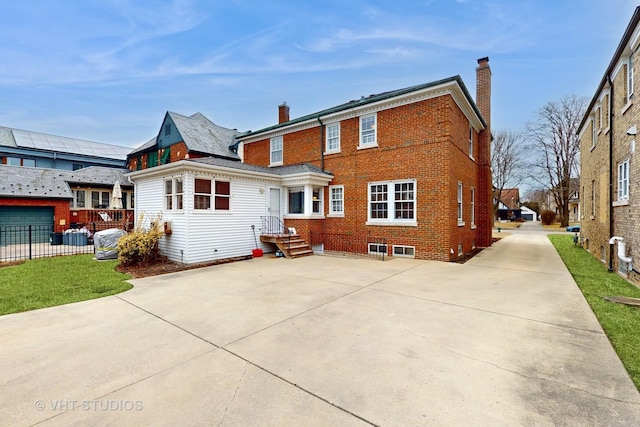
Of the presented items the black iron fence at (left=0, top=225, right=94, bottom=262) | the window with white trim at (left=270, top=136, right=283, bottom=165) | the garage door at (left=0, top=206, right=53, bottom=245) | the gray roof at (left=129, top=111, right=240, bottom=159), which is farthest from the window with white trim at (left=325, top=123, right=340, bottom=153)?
the garage door at (left=0, top=206, right=53, bottom=245)

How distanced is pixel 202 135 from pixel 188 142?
2278 mm

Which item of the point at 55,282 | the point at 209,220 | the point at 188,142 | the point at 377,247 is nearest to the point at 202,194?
the point at 209,220

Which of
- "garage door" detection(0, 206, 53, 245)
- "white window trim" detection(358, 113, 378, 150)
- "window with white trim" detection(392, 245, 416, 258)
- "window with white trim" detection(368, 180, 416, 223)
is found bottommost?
"window with white trim" detection(392, 245, 416, 258)

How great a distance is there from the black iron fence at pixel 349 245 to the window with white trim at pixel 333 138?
4278 mm

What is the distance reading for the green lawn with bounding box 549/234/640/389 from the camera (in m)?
3.45

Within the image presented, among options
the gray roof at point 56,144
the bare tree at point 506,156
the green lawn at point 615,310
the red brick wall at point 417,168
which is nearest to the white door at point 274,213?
the red brick wall at point 417,168

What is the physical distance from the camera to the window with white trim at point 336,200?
43.8 ft

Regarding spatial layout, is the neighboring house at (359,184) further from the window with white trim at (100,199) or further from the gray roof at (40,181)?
the window with white trim at (100,199)

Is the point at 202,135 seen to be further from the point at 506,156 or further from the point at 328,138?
the point at 506,156

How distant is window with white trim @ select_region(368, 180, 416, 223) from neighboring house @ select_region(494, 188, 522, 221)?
56498mm

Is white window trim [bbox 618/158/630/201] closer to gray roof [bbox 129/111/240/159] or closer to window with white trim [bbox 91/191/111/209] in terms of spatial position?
gray roof [bbox 129/111/240/159]

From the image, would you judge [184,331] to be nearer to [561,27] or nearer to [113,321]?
[113,321]

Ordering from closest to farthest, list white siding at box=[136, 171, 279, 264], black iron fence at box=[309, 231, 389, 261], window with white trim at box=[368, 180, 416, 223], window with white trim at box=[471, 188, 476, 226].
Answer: white siding at box=[136, 171, 279, 264] < window with white trim at box=[368, 180, 416, 223] < black iron fence at box=[309, 231, 389, 261] < window with white trim at box=[471, 188, 476, 226]

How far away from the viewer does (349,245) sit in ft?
42.2
